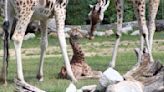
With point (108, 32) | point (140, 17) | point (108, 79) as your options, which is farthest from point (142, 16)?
point (108, 32)

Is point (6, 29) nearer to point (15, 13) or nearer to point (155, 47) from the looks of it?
point (15, 13)

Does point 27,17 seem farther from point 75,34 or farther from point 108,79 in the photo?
point 108,79

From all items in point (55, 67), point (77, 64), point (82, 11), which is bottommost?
point (82, 11)

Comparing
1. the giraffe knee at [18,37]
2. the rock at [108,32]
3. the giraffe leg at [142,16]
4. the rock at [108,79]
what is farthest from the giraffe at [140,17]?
the rock at [108,32]

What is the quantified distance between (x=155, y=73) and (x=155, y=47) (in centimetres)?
1069

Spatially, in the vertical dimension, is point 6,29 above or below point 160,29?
above

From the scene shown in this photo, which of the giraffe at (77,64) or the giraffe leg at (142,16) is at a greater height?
the giraffe leg at (142,16)

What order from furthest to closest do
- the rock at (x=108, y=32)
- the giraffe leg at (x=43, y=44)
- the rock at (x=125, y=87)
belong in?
the rock at (x=108, y=32) → the giraffe leg at (x=43, y=44) → the rock at (x=125, y=87)

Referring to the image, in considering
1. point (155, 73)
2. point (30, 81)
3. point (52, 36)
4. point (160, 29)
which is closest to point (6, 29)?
point (30, 81)

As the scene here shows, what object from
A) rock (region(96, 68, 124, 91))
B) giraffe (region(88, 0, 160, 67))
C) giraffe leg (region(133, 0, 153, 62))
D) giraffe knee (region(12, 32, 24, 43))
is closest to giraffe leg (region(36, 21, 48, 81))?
giraffe knee (region(12, 32, 24, 43))

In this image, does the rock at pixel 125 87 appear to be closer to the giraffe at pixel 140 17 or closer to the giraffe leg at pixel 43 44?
the giraffe at pixel 140 17

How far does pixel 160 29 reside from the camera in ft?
84.5

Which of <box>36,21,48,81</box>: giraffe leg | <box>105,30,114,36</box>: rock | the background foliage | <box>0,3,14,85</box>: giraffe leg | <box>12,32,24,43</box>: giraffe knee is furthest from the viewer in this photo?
the background foliage

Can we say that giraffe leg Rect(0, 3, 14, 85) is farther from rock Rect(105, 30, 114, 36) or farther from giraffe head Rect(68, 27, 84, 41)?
rock Rect(105, 30, 114, 36)
